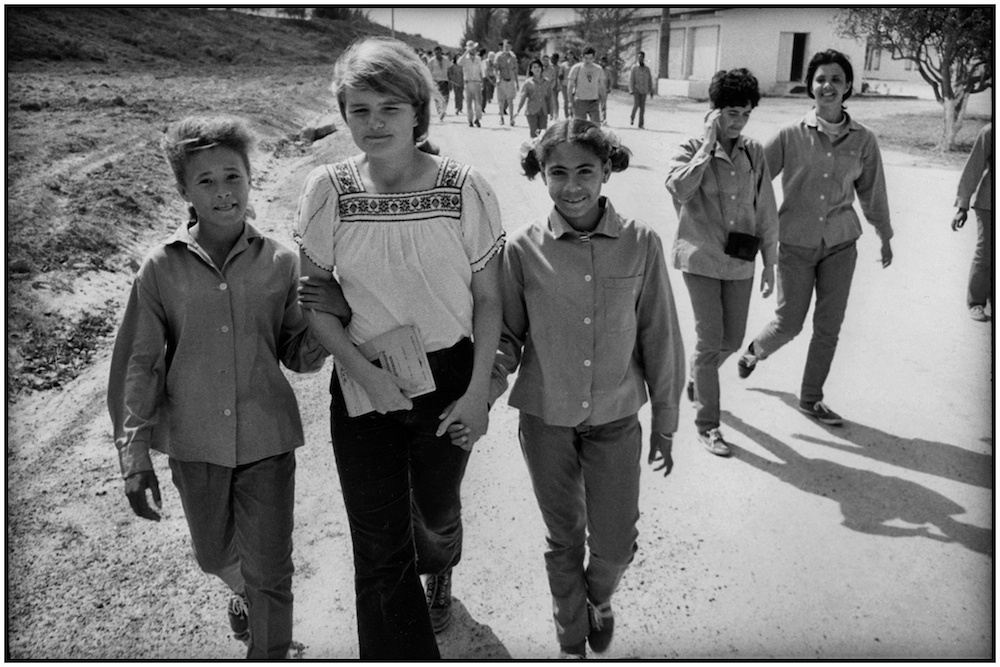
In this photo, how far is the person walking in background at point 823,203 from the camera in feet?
14.3

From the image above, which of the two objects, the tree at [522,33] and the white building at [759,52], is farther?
the tree at [522,33]

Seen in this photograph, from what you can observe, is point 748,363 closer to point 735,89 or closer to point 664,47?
point 735,89

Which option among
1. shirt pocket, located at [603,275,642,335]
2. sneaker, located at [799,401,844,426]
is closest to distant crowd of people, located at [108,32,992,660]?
shirt pocket, located at [603,275,642,335]

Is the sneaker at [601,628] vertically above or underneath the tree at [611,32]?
underneath

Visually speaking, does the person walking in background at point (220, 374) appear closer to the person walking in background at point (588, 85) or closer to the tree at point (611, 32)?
the person walking in background at point (588, 85)

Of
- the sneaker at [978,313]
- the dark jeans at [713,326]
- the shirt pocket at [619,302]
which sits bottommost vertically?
the sneaker at [978,313]

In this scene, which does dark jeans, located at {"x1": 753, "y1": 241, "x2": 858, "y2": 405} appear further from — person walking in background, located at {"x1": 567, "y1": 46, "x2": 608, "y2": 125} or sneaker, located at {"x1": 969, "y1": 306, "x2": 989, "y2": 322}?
person walking in background, located at {"x1": 567, "y1": 46, "x2": 608, "y2": 125}

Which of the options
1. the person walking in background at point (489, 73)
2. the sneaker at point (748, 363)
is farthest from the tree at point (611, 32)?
the sneaker at point (748, 363)

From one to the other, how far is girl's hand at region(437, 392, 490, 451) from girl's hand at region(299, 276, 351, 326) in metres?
0.44

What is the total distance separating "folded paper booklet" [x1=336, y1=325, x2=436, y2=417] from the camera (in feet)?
7.80

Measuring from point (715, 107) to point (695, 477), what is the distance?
181cm

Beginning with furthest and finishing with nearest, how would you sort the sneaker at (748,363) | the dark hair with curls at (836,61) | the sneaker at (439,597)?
the sneaker at (748,363), the dark hair with curls at (836,61), the sneaker at (439,597)

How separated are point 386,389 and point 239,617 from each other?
1.12 meters

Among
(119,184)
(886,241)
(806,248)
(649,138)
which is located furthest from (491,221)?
(649,138)
